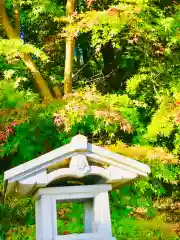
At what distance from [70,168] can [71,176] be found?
0.25ft

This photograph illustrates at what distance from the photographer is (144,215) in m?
6.34

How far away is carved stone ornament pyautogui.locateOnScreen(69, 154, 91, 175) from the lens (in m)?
2.98

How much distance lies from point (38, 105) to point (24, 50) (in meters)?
0.74

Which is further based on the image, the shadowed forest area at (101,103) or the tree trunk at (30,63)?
the tree trunk at (30,63)

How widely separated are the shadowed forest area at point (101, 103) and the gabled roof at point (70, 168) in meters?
2.60

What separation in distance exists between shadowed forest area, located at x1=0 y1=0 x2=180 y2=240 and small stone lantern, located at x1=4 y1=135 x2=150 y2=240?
260 cm

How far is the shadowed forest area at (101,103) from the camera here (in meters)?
5.82

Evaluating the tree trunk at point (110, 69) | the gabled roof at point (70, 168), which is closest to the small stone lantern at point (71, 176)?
the gabled roof at point (70, 168)

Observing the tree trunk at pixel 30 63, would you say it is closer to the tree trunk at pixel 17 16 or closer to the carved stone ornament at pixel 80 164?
the tree trunk at pixel 17 16

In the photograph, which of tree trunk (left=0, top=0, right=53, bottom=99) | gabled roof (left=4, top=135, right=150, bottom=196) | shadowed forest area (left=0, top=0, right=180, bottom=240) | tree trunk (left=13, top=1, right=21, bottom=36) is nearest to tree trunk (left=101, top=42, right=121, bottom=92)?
shadowed forest area (left=0, top=0, right=180, bottom=240)

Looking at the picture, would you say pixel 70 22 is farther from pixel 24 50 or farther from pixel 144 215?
pixel 144 215

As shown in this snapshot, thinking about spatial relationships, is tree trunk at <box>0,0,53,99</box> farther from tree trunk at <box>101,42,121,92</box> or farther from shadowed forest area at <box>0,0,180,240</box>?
tree trunk at <box>101,42,121,92</box>

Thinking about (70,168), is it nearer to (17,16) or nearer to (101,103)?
(101,103)

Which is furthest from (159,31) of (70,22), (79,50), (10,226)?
(10,226)
